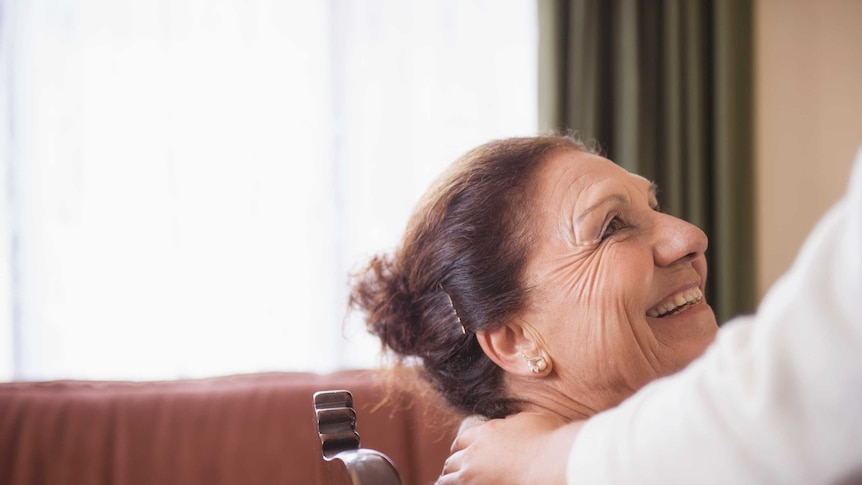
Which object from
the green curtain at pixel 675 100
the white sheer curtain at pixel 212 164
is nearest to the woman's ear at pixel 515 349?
the white sheer curtain at pixel 212 164

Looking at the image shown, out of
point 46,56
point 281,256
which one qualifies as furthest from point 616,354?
point 46,56

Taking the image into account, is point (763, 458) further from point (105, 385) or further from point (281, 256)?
point (281, 256)

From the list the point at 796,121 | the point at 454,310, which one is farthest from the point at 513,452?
the point at 796,121

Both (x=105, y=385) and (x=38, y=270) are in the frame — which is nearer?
(x=105, y=385)

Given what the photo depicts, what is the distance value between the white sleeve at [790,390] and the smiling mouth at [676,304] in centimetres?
67

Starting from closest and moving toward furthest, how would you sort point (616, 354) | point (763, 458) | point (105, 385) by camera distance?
1. point (763, 458)
2. point (616, 354)
3. point (105, 385)

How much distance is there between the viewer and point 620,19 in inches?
112

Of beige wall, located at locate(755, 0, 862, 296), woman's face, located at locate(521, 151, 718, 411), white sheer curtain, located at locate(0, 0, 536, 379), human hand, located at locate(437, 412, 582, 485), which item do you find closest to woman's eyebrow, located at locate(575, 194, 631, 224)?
woman's face, located at locate(521, 151, 718, 411)

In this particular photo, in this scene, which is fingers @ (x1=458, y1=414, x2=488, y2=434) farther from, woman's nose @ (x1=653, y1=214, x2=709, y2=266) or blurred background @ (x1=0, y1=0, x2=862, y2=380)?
blurred background @ (x1=0, y1=0, x2=862, y2=380)

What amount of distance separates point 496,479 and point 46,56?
2199mm

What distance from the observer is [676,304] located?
1192mm

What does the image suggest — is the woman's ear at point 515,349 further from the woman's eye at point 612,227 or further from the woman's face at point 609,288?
the woman's eye at point 612,227

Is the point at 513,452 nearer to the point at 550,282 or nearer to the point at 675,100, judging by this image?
the point at 550,282

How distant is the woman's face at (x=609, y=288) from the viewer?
45.0 inches
